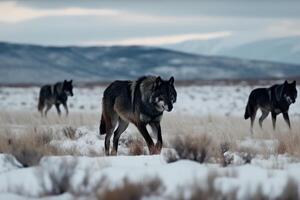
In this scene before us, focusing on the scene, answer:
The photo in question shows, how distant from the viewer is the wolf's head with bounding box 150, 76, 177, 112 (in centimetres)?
1190

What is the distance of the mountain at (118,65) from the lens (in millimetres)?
151125

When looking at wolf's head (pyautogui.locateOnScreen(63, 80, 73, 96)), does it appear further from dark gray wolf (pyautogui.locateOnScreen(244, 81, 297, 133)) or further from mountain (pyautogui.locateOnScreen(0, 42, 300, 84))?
mountain (pyautogui.locateOnScreen(0, 42, 300, 84))

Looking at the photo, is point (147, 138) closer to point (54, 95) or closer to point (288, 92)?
point (288, 92)

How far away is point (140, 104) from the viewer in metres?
12.2

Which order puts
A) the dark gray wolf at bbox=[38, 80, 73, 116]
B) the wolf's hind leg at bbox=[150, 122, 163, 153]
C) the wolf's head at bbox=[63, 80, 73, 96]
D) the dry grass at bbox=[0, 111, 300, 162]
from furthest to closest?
1. the wolf's head at bbox=[63, 80, 73, 96]
2. the dark gray wolf at bbox=[38, 80, 73, 116]
3. the wolf's hind leg at bbox=[150, 122, 163, 153]
4. the dry grass at bbox=[0, 111, 300, 162]

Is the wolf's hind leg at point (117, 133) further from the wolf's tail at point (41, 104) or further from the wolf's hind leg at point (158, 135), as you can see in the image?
the wolf's tail at point (41, 104)

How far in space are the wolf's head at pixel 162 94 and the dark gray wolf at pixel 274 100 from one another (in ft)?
20.3

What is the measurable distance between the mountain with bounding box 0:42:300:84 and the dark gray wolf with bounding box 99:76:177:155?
5136 inches

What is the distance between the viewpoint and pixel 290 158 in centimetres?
1015

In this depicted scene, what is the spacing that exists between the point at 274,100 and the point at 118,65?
150657mm

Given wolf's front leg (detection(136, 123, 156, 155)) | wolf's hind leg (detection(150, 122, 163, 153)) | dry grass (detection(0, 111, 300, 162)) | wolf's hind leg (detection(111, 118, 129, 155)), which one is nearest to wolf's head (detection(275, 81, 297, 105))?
dry grass (detection(0, 111, 300, 162))

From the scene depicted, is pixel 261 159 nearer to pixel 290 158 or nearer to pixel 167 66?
pixel 290 158

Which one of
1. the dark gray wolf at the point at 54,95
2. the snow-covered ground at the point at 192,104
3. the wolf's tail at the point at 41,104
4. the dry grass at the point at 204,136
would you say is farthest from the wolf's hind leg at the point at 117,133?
the dark gray wolf at the point at 54,95

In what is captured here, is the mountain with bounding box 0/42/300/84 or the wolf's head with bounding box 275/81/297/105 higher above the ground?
the mountain with bounding box 0/42/300/84
